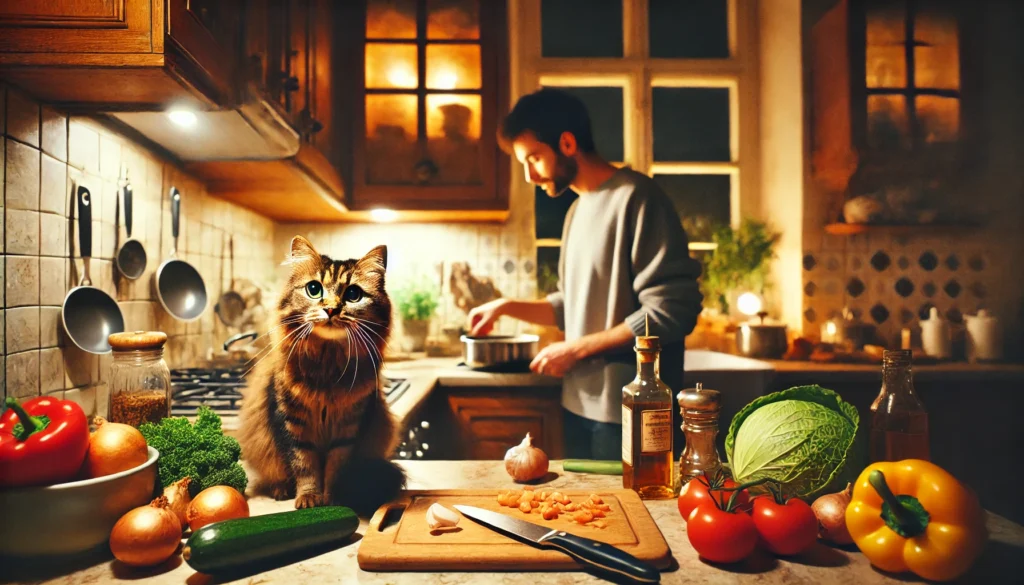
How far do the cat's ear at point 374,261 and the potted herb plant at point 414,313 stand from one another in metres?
1.58

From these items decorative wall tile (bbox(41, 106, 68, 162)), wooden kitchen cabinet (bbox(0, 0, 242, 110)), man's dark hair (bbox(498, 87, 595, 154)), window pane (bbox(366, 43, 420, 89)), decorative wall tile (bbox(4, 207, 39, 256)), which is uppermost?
window pane (bbox(366, 43, 420, 89))

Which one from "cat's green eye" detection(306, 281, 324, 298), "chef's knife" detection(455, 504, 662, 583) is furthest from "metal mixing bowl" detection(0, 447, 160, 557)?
"chef's knife" detection(455, 504, 662, 583)

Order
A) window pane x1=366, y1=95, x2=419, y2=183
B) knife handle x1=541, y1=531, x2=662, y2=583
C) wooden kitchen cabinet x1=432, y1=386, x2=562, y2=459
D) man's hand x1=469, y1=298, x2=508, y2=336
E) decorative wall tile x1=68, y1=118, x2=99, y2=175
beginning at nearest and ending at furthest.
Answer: knife handle x1=541, y1=531, x2=662, y2=583 < decorative wall tile x1=68, y1=118, x2=99, y2=175 < man's hand x1=469, y1=298, x2=508, y2=336 < wooden kitchen cabinet x1=432, y1=386, x2=562, y2=459 < window pane x1=366, y1=95, x2=419, y2=183

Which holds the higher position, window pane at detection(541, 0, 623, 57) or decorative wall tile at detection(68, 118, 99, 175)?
window pane at detection(541, 0, 623, 57)

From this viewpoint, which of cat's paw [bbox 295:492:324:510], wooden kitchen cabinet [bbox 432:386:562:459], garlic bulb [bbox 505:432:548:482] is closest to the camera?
cat's paw [bbox 295:492:324:510]

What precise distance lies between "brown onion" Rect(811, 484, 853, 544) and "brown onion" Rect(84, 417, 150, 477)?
87 centimetres

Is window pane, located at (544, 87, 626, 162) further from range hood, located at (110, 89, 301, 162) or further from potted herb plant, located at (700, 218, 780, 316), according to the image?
range hood, located at (110, 89, 301, 162)

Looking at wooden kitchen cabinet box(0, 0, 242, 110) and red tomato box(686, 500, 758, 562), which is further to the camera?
wooden kitchen cabinet box(0, 0, 242, 110)

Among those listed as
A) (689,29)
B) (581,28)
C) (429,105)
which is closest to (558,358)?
(429,105)

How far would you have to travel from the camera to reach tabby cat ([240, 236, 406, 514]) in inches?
35.1

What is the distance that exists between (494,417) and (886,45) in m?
2.13

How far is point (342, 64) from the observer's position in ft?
7.52

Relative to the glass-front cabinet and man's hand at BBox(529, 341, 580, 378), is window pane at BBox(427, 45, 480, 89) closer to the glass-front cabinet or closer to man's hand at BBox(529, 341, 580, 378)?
the glass-front cabinet

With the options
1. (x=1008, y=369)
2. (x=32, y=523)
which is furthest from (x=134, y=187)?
(x=1008, y=369)
